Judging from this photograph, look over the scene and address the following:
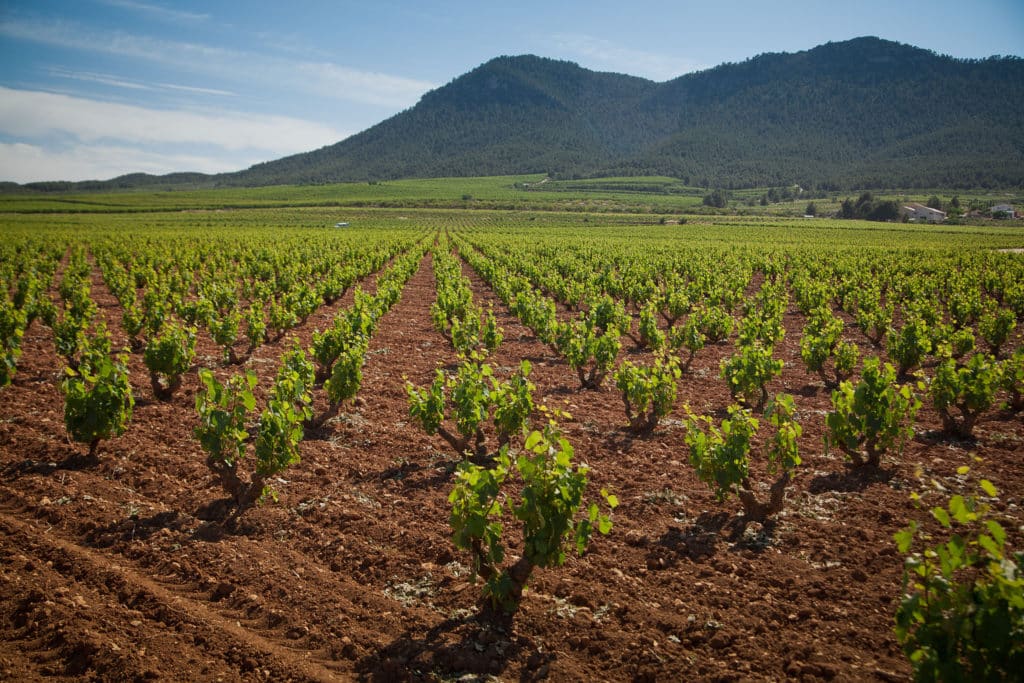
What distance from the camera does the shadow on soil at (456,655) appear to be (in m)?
4.57

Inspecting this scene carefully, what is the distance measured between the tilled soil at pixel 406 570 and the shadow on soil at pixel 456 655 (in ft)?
0.06

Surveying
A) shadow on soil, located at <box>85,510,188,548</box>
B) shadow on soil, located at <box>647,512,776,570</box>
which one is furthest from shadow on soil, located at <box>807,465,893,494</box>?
shadow on soil, located at <box>85,510,188,548</box>

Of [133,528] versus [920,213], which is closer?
[133,528]

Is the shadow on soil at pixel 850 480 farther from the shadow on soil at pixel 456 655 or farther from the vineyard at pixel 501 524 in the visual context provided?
the shadow on soil at pixel 456 655

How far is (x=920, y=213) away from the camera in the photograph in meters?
106

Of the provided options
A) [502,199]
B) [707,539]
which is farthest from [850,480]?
[502,199]

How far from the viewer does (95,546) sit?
5.94 m

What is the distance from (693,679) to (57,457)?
915 centimetres

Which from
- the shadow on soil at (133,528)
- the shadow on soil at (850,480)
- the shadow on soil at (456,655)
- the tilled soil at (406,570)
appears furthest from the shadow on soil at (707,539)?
the shadow on soil at (133,528)

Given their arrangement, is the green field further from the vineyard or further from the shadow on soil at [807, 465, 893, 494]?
the shadow on soil at [807, 465, 893, 494]

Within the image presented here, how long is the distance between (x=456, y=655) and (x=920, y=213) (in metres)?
135

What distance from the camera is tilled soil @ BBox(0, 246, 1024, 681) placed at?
15.3ft

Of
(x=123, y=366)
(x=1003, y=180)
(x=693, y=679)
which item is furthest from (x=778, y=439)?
(x=1003, y=180)

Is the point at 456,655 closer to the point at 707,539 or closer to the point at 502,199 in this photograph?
the point at 707,539
